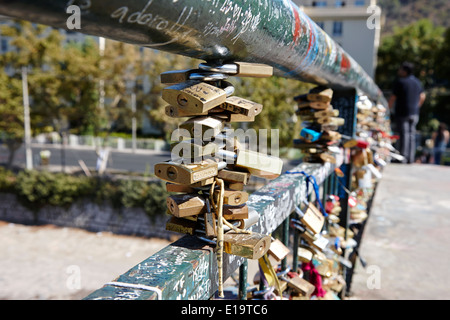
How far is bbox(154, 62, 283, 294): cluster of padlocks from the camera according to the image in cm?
122

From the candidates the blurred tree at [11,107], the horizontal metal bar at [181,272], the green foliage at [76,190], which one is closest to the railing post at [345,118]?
the horizontal metal bar at [181,272]

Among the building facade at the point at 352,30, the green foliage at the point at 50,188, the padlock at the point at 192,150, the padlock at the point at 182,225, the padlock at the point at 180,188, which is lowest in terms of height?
the green foliage at the point at 50,188

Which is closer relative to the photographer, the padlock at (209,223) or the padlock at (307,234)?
the padlock at (209,223)

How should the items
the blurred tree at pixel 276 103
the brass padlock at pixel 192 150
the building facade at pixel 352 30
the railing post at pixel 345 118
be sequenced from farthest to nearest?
the building facade at pixel 352 30, the blurred tree at pixel 276 103, the railing post at pixel 345 118, the brass padlock at pixel 192 150

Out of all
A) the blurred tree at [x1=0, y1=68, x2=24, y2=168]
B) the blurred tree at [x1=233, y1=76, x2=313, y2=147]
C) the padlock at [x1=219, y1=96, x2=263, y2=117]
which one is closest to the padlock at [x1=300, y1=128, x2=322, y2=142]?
the padlock at [x1=219, y1=96, x2=263, y2=117]

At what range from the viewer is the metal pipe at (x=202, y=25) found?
2.43 feet

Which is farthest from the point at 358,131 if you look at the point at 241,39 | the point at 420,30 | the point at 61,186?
the point at 420,30

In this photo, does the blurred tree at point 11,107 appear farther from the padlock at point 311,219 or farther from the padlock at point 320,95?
the padlock at point 311,219

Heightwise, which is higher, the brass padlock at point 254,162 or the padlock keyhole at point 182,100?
the padlock keyhole at point 182,100

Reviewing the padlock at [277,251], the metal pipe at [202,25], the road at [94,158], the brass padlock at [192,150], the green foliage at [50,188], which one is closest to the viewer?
the metal pipe at [202,25]

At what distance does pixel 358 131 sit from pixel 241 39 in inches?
120

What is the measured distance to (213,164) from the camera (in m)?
1.29

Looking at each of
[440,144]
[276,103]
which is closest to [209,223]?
[440,144]

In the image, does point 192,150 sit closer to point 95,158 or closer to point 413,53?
point 95,158
